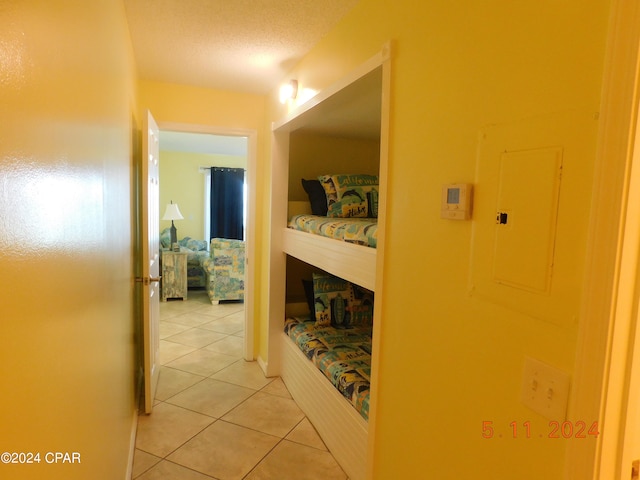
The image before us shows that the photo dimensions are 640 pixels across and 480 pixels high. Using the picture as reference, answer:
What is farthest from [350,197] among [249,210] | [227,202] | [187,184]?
[187,184]

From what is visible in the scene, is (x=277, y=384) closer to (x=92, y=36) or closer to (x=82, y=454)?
(x=82, y=454)

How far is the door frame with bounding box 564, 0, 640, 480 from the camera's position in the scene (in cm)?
73

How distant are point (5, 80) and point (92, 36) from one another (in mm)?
803

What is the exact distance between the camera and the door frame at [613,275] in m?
0.73

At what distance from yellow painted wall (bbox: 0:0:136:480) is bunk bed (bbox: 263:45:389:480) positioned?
1.03 m

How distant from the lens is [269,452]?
232cm

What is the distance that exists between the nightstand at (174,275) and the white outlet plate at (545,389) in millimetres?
5334

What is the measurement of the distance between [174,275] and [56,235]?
5.14 metres

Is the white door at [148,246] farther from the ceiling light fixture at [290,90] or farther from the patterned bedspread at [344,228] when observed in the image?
the patterned bedspread at [344,228]

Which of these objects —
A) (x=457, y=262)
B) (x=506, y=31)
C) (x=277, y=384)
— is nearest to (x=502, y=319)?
(x=457, y=262)

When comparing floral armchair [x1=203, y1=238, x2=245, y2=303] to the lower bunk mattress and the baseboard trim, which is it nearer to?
the baseboard trim

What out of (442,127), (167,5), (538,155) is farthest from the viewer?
(167,5)

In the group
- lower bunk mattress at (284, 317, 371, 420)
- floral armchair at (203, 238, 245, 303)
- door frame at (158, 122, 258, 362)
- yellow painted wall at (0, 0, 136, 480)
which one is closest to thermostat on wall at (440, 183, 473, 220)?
yellow painted wall at (0, 0, 136, 480)
